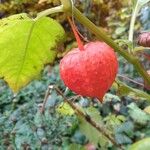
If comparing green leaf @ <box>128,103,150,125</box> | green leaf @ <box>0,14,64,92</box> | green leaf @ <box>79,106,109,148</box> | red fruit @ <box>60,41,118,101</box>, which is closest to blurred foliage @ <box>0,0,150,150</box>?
green leaf @ <box>128,103,150,125</box>

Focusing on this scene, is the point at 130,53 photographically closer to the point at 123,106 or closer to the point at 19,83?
the point at 19,83

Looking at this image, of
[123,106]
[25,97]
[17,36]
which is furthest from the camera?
[25,97]

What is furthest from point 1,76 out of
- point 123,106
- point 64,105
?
point 123,106

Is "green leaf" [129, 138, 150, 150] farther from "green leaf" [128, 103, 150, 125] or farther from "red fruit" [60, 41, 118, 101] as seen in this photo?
"green leaf" [128, 103, 150, 125]

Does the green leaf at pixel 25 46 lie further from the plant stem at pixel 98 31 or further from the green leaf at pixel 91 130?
the green leaf at pixel 91 130

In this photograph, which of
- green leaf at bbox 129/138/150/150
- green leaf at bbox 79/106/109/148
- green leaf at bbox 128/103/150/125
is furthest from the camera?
green leaf at bbox 128/103/150/125

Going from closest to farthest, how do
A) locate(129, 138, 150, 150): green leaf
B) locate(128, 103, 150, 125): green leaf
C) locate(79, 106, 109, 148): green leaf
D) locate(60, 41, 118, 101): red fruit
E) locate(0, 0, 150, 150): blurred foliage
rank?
1. locate(60, 41, 118, 101): red fruit
2. locate(129, 138, 150, 150): green leaf
3. locate(79, 106, 109, 148): green leaf
4. locate(0, 0, 150, 150): blurred foliage
5. locate(128, 103, 150, 125): green leaf

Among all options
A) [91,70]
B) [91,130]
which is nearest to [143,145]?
[91,70]
